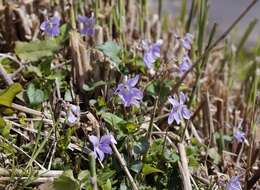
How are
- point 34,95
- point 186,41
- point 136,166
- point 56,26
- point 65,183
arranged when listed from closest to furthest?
point 65,183 → point 136,166 → point 34,95 → point 56,26 → point 186,41

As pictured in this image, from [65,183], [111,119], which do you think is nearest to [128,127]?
[111,119]

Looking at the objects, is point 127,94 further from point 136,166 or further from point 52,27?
Answer: point 52,27

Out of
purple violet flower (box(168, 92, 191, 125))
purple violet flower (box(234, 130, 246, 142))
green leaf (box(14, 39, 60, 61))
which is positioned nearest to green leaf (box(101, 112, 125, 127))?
purple violet flower (box(168, 92, 191, 125))

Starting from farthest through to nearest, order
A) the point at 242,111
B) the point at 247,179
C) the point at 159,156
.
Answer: the point at 242,111 < the point at 247,179 < the point at 159,156

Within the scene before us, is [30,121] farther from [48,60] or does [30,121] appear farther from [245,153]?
[245,153]

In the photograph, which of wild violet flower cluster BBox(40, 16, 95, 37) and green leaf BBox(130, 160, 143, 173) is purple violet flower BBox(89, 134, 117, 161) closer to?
green leaf BBox(130, 160, 143, 173)

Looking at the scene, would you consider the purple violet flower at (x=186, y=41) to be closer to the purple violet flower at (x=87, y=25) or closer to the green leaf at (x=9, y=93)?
the purple violet flower at (x=87, y=25)

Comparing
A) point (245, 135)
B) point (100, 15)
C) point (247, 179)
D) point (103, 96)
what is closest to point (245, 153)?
point (245, 135)
